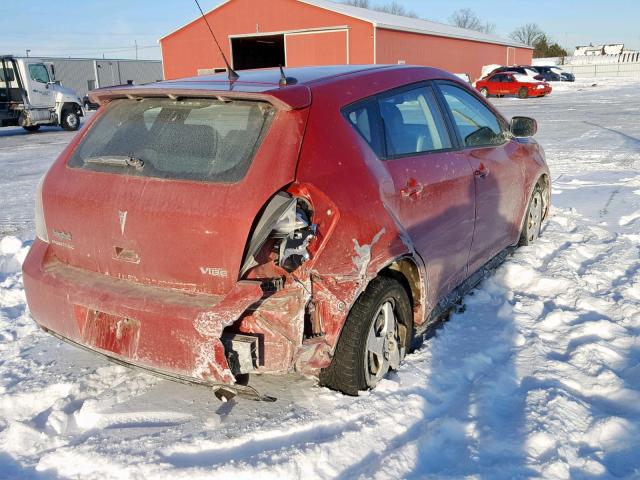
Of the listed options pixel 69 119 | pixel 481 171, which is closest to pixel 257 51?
pixel 69 119

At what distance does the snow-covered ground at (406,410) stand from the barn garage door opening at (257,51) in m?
29.8

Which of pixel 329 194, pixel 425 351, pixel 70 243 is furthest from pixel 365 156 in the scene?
pixel 70 243

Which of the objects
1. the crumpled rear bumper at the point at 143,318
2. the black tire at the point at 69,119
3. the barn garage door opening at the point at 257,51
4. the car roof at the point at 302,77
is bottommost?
the black tire at the point at 69,119

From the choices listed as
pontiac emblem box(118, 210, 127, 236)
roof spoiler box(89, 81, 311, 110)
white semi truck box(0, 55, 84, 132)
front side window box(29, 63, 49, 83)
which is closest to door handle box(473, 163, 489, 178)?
roof spoiler box(89, 81, 311, 110)

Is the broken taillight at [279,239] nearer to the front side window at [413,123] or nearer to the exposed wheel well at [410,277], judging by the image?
the exposed wheel well at [410,277]

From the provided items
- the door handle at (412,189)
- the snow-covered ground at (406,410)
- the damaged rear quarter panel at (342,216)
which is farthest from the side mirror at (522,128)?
the damaged rear quarter panel at (342,216)

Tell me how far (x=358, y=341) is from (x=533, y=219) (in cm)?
338

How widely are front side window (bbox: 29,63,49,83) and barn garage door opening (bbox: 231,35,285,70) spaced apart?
1272 centimetres

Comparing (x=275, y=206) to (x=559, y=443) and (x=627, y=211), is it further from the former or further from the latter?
(x=627, y=211)

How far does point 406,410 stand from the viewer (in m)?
2.98

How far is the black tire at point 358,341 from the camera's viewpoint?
2.91 meters

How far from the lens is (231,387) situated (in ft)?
8.90

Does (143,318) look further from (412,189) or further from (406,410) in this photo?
(412,189)

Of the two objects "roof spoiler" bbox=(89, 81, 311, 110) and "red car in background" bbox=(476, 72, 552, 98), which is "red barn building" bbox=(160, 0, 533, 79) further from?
"roof spoiler" bbox=(89, 81, 311, 110)
